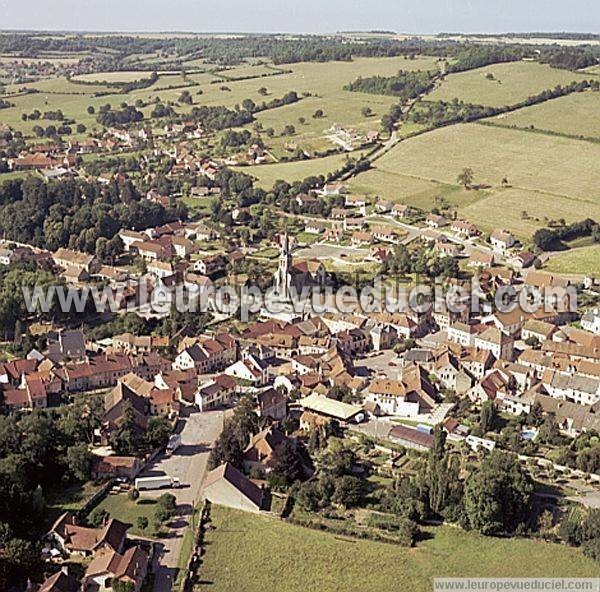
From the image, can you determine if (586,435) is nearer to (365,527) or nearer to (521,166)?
(365,527)

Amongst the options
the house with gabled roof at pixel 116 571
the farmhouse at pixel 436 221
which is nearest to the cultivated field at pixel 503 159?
the farmhouse at pixel 436 221

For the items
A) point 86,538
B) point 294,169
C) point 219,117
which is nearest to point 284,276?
point 86,538

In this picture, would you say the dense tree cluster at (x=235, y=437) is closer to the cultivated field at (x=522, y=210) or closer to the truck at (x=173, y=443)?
the truck at (x=173, y=443)

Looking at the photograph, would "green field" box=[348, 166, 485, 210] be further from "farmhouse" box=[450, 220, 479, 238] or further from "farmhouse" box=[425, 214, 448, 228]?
"farmhouse" box=[450, 220, 479, 238]

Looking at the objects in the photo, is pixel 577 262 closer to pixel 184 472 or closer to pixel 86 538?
pixel 184 472

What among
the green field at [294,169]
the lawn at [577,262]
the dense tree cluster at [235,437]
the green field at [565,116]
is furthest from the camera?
the green field at [565,116]

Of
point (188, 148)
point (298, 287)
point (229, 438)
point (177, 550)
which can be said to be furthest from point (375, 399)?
point (188, 148)
